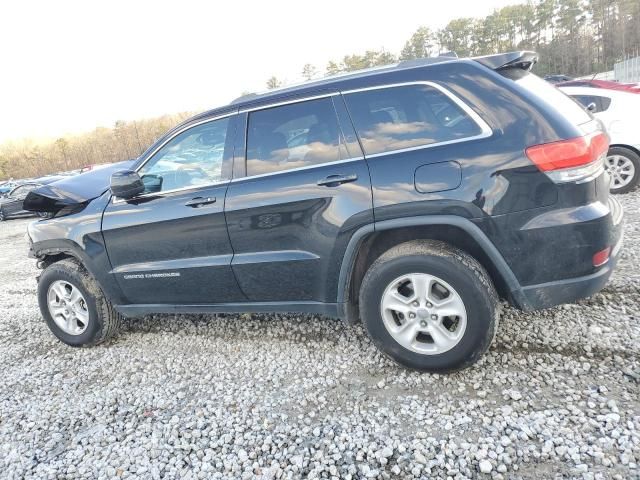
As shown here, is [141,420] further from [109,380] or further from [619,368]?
[619,368]

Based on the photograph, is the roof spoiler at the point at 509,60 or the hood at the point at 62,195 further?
the hood at the point at 62,195

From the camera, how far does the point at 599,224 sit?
2.44 metres

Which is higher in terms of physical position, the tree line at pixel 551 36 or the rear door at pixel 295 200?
the tree line at pixel 551 36

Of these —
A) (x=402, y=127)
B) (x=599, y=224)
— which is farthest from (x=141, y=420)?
(x=599, y=224)

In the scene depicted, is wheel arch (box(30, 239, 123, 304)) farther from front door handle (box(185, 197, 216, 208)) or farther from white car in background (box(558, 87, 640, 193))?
white car in background (box(558, 87, 640, 193))

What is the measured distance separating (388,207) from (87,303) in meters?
2.80

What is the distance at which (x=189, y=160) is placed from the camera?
135 inches

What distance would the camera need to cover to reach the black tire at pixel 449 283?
258cm

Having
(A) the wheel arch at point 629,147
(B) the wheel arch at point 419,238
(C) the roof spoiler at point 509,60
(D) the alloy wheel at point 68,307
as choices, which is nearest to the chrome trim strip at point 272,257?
(B) the wheel arch at point 419,238

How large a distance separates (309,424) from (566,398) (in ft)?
4.67

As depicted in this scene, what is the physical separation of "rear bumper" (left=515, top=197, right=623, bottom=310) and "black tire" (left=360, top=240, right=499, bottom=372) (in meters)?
0.18

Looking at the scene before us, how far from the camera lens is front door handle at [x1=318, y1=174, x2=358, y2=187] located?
2.77 metres

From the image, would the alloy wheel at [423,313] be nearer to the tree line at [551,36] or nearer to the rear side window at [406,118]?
the rear side window at [406,118]

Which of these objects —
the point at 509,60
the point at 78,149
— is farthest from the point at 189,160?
the point at 78,149
